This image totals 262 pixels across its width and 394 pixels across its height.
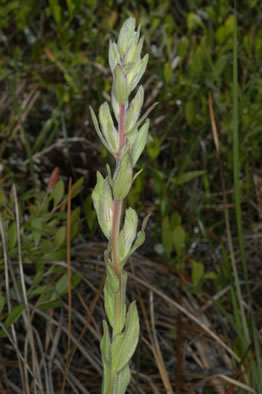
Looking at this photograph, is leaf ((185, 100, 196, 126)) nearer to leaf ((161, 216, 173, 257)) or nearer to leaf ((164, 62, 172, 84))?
leaf ((164, 62, 172, 84))

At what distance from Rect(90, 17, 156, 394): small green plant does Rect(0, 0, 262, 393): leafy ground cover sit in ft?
1.57

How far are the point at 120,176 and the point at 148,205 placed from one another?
5.68 ft

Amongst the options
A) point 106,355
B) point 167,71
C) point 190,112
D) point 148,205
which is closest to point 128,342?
point 106,355

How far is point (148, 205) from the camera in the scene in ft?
8.02

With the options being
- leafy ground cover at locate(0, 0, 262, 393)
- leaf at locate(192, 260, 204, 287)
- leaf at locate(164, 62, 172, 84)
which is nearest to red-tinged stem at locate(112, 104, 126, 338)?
leafy ground cover at locate(0, 0, 262, 393)

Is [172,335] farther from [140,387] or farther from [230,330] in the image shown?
[140,387]

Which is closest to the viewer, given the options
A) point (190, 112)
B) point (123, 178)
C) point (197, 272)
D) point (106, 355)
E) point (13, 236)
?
point (123, 178)

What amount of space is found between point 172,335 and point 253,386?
0.50 m

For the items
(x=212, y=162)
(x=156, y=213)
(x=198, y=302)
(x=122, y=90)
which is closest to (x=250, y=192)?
(x=212, y=162)

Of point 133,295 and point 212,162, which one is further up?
point 212,162

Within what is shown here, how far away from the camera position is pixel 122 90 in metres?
0.70

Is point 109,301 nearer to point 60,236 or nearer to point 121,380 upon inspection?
point 121,380

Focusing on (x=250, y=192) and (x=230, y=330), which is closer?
(x=230, y=330)

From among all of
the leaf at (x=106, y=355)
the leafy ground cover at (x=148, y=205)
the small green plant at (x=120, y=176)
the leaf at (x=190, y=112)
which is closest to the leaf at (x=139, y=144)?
the small green plant at (x=120, y=176)
